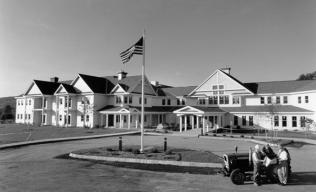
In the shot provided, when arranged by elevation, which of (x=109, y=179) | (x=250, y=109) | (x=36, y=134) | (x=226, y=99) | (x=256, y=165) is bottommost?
(x=109, y=179)

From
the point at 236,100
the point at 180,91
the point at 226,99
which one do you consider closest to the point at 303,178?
the point at 236,100

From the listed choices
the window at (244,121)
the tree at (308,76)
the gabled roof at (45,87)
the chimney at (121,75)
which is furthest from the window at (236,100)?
the tree at (308,76)

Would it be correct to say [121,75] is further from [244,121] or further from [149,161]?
[149,161]

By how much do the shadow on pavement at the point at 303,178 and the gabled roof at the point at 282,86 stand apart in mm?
31060

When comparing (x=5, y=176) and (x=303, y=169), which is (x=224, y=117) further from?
(x=5, y=176)

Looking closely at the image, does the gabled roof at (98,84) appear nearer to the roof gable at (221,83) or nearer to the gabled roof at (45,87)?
the gabled roof at (45,87)

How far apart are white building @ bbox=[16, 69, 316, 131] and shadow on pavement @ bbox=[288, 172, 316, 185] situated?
82.7 ft

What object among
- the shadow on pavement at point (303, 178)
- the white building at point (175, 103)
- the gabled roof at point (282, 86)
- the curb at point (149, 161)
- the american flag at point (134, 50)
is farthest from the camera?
the gabled roof at point (282, 86)

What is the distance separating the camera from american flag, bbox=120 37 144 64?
1803 centimetres

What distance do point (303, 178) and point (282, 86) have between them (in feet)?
118

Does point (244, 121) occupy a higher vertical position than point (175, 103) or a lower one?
lower

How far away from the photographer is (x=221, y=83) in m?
45.8

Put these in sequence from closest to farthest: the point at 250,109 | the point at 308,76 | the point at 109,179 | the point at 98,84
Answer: the point at 109,179 → the point at 250,109 → the point at 98,84 → the point at 308,76

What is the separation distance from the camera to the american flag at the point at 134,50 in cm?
1803
